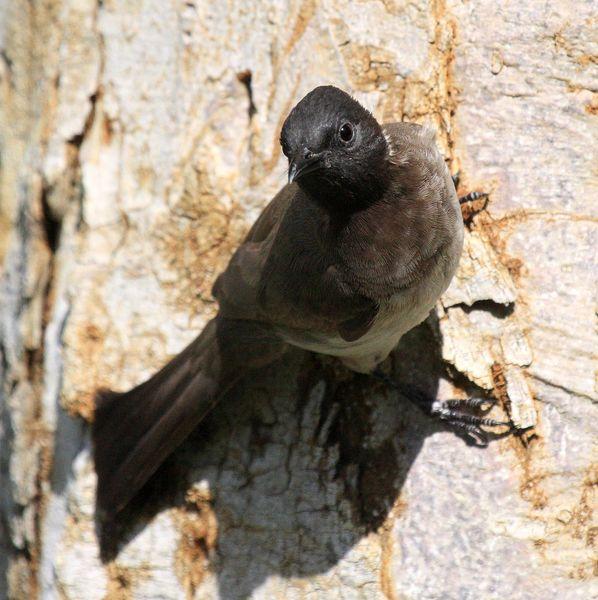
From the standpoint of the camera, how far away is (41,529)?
3672 millimetres

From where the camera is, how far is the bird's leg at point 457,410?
3.18 metres

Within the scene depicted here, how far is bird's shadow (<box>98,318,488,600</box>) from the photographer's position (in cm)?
326

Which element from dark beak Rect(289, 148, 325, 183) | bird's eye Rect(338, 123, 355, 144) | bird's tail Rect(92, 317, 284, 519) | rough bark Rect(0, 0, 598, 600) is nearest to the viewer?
dark beak Rect(289, 148, 325, 183)

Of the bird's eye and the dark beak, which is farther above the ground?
the bird's eye

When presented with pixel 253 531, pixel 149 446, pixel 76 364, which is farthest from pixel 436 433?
pixel 76 364

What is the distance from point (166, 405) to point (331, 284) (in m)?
0.82

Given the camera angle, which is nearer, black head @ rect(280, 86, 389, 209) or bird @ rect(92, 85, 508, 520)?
black head @ rect(280, 86, 389, 209)

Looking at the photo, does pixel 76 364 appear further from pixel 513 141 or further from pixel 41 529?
pixel 513 141

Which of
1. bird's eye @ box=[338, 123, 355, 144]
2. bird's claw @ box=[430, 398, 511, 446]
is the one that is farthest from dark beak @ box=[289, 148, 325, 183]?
bird's claw @ box=[430, 398, 511, 446]

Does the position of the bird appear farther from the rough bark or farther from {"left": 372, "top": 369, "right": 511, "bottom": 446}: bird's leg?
the rough bark

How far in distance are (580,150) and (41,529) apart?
2.57 m

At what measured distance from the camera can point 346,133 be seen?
2973 mm

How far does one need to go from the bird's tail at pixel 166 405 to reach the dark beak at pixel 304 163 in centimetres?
80

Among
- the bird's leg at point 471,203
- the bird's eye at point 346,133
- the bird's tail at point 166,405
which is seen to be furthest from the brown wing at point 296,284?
the bird's leg at point 471,203
